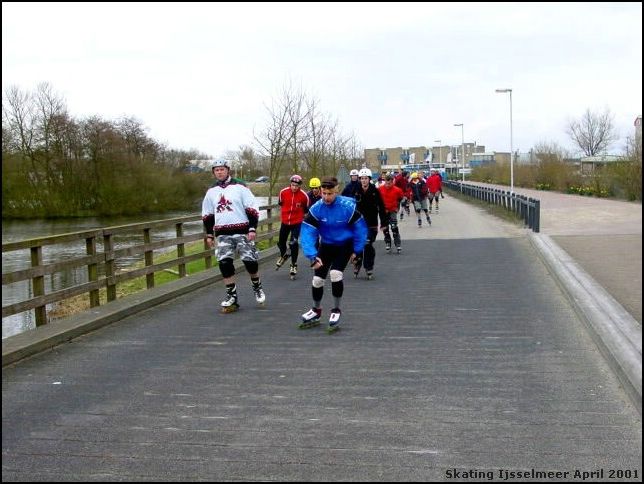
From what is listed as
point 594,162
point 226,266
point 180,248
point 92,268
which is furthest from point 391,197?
point 594,162

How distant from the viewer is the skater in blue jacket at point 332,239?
756cm

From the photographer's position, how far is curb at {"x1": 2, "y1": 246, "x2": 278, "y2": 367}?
6559mm

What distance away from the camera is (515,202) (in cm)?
2662

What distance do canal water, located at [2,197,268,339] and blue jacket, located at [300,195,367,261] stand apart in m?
5.11

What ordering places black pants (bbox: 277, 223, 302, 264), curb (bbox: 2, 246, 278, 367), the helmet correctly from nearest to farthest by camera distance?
1. curb (bbox: 2, 246, 278, 367)
2. the helmet
3. black pants (bbox: 277, 223, 302, 264)

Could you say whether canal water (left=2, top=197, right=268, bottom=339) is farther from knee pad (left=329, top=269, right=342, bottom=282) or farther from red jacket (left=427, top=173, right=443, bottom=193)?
red jacket (left=427, top=173, right=443, bottom=193)

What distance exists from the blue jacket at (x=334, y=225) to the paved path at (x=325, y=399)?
927 millimetres

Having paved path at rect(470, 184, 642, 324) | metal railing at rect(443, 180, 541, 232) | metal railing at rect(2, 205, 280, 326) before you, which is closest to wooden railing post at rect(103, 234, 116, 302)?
metal railing at rect(2, 205, 280, 326)

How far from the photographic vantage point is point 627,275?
34.8 ft

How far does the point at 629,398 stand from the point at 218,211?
5.15 m

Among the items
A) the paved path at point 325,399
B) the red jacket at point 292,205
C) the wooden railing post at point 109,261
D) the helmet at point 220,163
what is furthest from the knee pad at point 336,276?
the red jacket at point 292,205

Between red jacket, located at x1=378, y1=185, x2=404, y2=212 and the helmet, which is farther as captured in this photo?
red jacket, located at x1=378, y1=185, x2=404, y2=212

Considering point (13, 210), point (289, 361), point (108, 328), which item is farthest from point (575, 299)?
point (13, 210)

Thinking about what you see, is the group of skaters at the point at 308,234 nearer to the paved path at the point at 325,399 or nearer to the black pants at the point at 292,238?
the paved path at the point at 325,399
